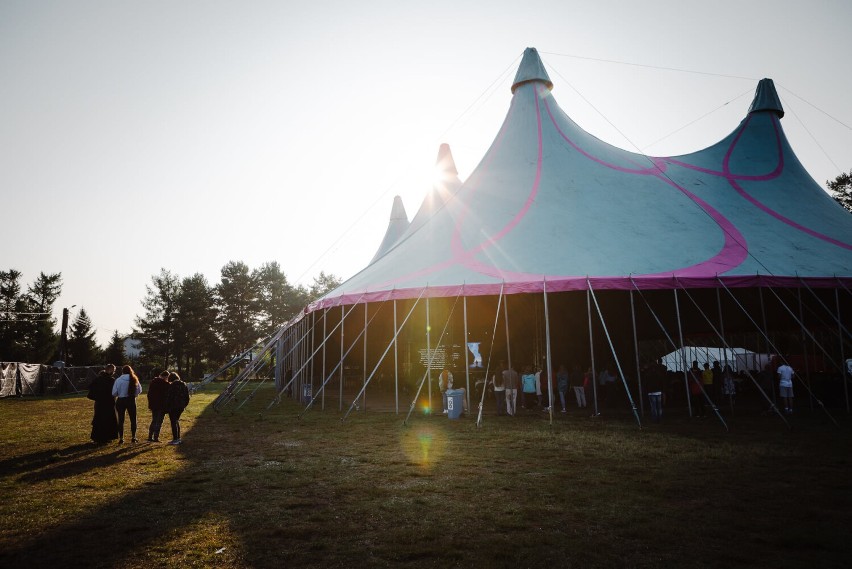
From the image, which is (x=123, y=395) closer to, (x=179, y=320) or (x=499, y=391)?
(x=499, y=391)

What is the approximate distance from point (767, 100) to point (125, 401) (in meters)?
19.6

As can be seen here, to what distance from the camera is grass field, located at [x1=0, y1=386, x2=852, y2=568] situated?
11.3 ft

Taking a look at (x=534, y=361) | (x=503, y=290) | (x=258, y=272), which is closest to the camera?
(x=503, y=290)

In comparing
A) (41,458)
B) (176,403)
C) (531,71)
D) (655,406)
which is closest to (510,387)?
(655,406)

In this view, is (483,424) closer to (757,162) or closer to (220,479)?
(220,479)

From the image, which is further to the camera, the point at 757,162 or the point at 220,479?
the point at 757,162

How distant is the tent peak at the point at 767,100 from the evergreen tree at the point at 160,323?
1819 inches

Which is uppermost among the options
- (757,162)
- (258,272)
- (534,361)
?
(258,272)

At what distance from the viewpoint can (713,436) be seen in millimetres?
8117

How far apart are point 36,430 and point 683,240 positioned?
573 inches

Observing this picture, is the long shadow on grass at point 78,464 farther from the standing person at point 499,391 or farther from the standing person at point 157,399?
the standing person at point 499,391

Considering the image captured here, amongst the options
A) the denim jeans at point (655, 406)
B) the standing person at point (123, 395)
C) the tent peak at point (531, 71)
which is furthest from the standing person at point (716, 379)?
the standing person at point (123, 395)

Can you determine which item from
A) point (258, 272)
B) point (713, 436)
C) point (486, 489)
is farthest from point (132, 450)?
point (258, 272)

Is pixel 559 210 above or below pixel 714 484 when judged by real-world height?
above
